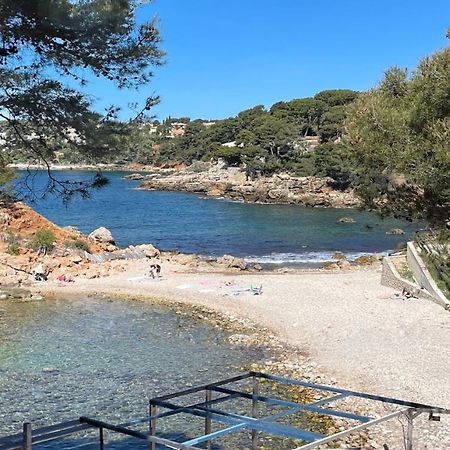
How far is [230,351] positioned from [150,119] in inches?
395

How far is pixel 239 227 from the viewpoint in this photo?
51938mm

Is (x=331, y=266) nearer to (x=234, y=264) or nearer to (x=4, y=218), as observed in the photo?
(x=234, y=264)

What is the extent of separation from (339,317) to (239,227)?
32.5 metres

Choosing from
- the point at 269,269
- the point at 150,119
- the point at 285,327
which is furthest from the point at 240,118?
the point at 150,119

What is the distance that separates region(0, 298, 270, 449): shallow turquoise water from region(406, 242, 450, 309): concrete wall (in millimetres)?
6864

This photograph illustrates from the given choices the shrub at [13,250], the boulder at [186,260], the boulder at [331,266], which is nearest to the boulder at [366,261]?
the boulder at [331,266]

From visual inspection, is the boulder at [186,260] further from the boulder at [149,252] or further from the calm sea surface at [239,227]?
the calm sea surface at [239,227]

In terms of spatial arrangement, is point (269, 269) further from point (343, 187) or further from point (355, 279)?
point (343, 187)

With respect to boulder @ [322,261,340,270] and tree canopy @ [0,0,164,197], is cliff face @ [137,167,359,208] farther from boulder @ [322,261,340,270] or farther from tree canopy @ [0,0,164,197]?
tree canopy @ [0,0,164,197]

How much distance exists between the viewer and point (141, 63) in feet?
24.7

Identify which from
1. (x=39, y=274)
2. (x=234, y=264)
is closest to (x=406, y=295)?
(x=234, y=264)

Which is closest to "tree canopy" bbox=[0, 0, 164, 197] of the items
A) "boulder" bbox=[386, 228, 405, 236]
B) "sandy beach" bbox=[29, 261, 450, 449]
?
"sandy beach" bbox=[29, 261, 450, 449]

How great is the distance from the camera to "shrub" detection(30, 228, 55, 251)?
3123 cm

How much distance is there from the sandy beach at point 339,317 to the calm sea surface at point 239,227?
515 centimetres
